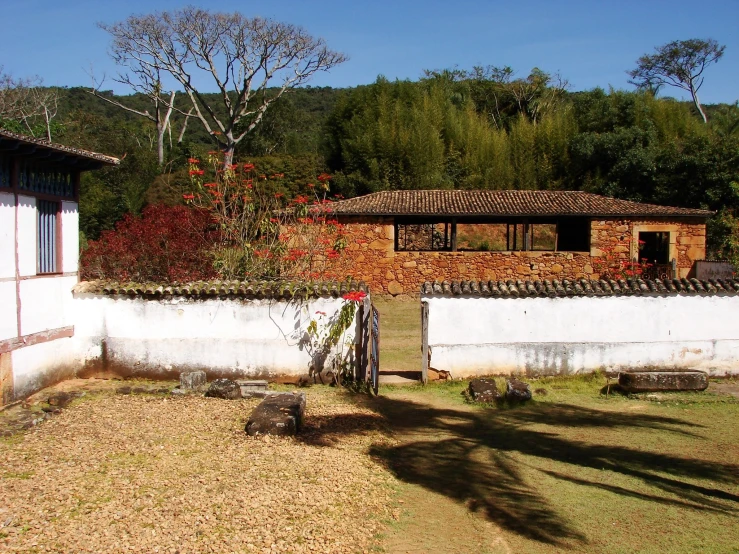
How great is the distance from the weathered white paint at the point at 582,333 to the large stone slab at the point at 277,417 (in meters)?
3.68

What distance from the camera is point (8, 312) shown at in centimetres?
930

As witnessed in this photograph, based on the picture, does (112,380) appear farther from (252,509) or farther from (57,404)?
(252,509)

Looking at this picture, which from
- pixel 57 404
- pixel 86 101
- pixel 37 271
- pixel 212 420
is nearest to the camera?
pixel 212 420

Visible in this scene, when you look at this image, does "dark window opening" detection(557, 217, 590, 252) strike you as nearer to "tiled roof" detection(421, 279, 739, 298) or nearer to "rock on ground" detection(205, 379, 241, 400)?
"tiled roof" detection(421, 279, 739, 298)

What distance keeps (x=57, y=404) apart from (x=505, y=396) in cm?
662

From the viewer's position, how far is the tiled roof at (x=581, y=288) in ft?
38.7

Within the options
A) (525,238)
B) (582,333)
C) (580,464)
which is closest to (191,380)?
(580,464)

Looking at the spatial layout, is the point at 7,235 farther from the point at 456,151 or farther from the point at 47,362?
the point at 456,151

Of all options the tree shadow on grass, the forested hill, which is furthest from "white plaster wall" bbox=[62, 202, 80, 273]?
the forested hill

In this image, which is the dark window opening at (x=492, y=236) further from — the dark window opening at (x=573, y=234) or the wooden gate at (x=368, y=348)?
the wooden gate at (x=368, y=348)

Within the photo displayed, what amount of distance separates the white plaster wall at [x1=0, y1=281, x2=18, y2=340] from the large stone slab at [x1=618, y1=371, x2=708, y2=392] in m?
9.37

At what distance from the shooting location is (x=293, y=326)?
11.3 m

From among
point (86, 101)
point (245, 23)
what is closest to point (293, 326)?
point (245, 23)

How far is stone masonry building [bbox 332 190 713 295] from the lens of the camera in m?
23.3
